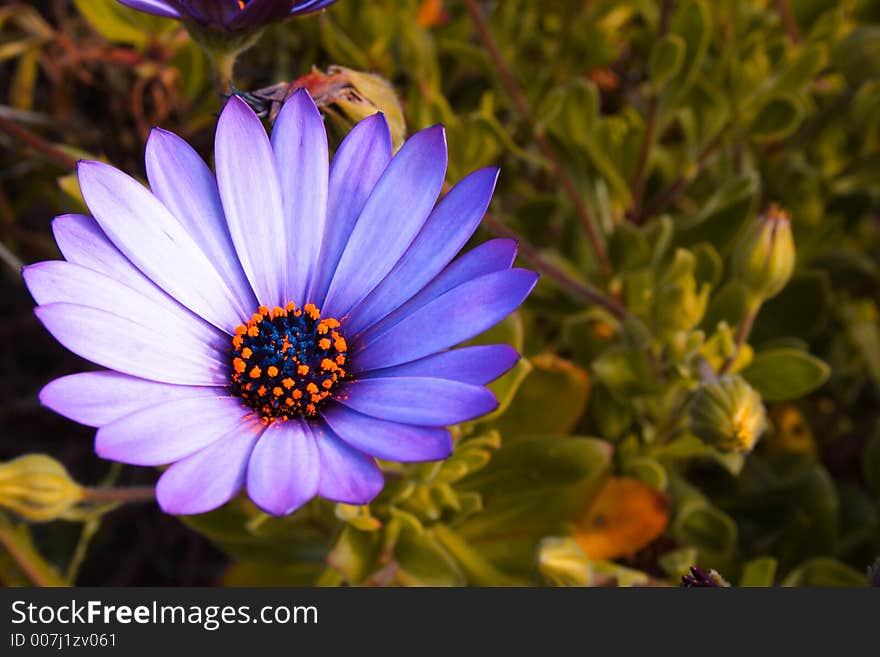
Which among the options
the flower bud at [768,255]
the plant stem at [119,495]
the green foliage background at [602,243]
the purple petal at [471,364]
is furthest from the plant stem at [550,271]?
the plant stem at [119,495]

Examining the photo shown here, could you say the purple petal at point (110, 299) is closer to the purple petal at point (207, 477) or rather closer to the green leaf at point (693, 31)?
the purple petal at point (207, 477)

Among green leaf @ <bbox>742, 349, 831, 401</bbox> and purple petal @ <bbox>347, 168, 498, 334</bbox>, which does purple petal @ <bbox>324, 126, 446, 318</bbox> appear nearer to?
purple petal @ <bbox>347, 168, 498, 334</bbox>

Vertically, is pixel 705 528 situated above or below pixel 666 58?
below

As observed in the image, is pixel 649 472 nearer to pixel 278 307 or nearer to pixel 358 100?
pixel 278 307

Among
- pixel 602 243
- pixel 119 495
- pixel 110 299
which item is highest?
pixel 602 243

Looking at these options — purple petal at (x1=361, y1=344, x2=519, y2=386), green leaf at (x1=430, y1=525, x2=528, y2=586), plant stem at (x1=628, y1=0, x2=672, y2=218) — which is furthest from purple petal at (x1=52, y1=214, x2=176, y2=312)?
plant stem at (x1=628, y1=0, x2=672, y2=218)

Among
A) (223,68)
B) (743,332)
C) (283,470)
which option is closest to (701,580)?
(283,470)
